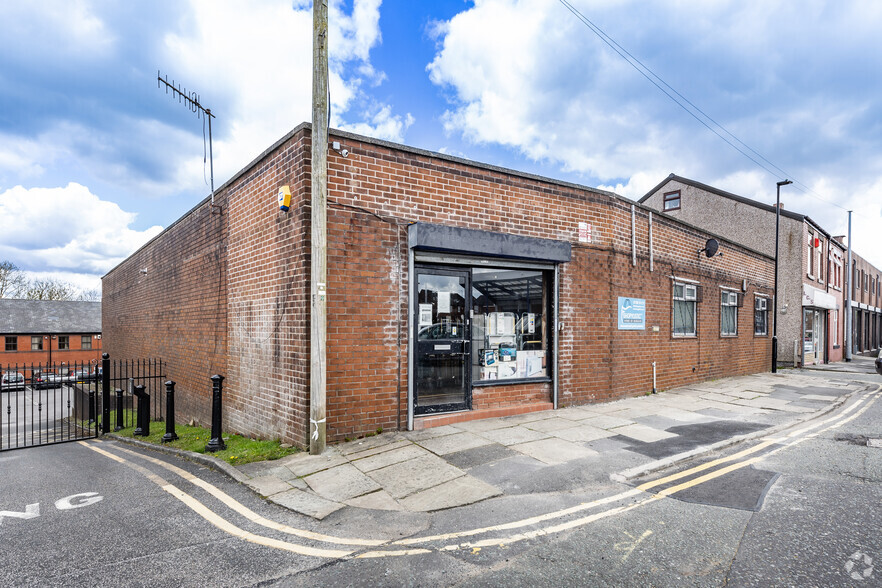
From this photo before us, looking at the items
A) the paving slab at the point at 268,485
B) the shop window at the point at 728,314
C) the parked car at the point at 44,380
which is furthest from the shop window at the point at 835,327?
the parked car at the point at 44,380

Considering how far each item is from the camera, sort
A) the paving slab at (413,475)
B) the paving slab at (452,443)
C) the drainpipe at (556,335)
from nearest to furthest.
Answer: the paving slab at (413,475)
the paving slab at (452,443)
the drainpipe at (556,335)

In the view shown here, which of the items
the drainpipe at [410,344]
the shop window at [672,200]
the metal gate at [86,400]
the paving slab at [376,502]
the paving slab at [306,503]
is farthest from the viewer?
the shop window at [672,200]

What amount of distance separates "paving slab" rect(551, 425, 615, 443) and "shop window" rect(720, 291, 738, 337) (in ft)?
31.5

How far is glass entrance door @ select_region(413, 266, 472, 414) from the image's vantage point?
7484mm

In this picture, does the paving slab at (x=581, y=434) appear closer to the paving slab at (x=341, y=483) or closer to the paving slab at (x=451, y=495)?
the paving slab at (x=451, y=495)

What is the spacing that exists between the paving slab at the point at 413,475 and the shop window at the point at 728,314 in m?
12.6

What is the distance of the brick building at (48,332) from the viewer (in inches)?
1721

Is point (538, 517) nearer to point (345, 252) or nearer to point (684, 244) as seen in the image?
point (345, 252)

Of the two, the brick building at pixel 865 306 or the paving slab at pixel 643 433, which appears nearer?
the paving slab at pixel 643 433

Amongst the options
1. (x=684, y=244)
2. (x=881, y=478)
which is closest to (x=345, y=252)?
(x=881, y=478)

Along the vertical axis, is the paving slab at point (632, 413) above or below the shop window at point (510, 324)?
below

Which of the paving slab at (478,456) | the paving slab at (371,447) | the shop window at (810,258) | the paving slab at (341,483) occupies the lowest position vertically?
the paving slab at (341,483)

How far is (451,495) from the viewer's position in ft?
15.4

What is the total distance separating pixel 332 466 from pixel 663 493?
384 centimetres
